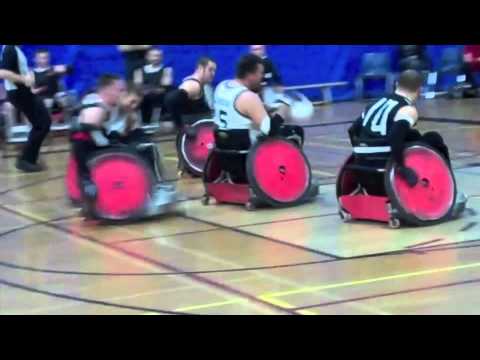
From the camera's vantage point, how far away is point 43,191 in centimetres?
1162

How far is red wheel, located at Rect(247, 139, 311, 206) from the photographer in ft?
32.1

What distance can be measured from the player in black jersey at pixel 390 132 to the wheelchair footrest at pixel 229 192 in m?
1.43

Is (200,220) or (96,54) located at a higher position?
(96,54)

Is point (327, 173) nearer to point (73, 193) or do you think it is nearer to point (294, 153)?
point (294, 153)

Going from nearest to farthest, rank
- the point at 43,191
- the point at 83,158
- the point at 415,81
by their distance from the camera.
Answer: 1. the point at 415,81
2. the point at 83,158
3. the point at 43,191

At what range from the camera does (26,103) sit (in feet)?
43.4

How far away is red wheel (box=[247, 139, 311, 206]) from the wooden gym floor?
17cm

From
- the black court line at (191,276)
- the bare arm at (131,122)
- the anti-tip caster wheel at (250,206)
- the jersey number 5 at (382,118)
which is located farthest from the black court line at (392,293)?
the bare arm at (131,122)

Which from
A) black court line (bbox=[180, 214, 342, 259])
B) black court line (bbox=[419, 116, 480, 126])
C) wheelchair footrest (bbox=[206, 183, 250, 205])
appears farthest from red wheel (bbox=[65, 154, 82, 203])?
black court line (bbox=[419, 116, 480, 126])

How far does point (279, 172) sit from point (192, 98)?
2945 millimetres

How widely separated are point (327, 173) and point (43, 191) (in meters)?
3.39

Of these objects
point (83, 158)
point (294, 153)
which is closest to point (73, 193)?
point (83, 158)

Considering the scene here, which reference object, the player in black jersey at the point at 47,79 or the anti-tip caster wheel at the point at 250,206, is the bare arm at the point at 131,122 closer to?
the anti-tip caster wheel at the point at 250,206

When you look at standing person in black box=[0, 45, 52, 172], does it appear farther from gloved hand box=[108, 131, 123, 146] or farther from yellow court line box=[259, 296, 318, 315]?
yellow court line box=[259, 296, 318, 315]
